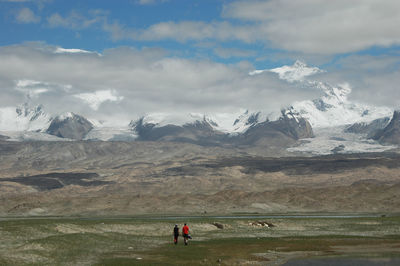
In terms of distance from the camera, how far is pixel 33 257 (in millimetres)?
66062

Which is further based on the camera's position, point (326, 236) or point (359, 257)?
point (326, 236)

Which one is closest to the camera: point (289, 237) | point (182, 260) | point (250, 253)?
point (182, 260)

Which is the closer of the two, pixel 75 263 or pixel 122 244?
pixel 75 263

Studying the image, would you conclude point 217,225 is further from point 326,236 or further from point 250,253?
point 250,253

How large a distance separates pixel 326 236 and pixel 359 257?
29.5m

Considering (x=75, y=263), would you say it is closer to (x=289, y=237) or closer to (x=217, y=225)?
(x=289, y=237)

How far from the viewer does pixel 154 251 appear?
3076 inches

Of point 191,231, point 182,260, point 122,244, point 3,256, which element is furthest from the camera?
point 191,231

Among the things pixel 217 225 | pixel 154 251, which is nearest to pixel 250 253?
pixel 154 251

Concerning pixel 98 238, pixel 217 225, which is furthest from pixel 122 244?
pixel 217 225

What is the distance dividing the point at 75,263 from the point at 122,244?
68.7 feet

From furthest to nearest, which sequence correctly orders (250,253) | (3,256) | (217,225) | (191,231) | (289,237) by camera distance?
(217,225)
(191,231)
(289,237)
(250,253)
(3,256)

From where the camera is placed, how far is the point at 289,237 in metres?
102

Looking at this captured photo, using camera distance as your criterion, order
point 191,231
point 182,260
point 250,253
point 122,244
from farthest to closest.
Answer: point 191,231 < point 122,244 < point 250,253 < point 182,260
